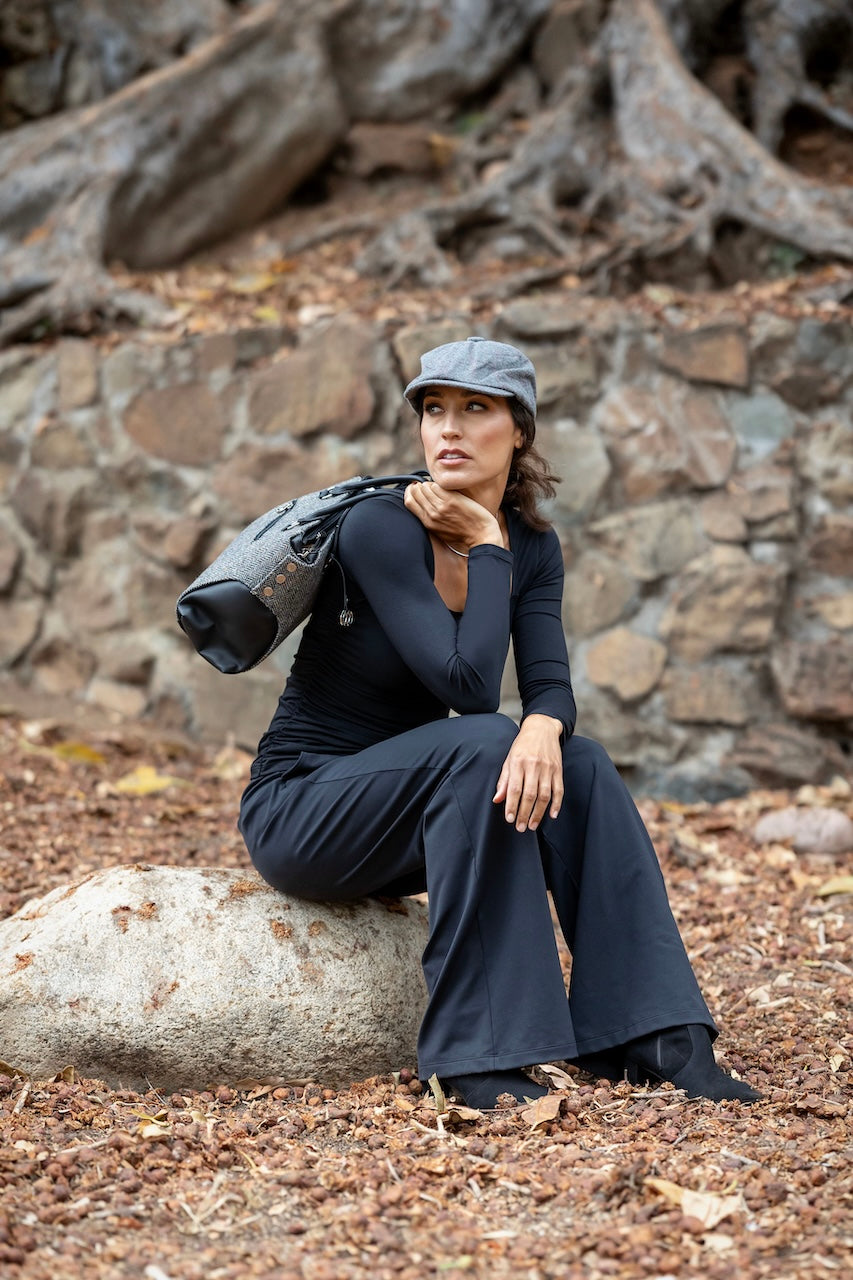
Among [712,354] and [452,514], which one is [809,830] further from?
[452,514]

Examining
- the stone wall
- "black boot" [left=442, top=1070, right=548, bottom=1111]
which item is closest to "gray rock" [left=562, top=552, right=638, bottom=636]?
the stone wall

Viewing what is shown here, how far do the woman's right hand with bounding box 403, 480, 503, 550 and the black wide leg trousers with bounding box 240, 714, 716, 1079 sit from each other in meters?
0.41

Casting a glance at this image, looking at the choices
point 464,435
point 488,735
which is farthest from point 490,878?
point 464,435

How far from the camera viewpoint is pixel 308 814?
8.75ft

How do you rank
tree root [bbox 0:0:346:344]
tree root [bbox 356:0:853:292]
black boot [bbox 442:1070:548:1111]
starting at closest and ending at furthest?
black boot [bbox 442:1070:548:1111] → tree root [bbox 356:0:853:292] → tree root [bbox 0:0:346:344]

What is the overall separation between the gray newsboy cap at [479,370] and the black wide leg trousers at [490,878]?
2.32 feet

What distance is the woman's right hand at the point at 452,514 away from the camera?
271 cm

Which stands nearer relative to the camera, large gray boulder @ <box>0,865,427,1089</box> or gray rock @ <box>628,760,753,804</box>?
large gray boulder @ <box>0,865,427,1089</box>

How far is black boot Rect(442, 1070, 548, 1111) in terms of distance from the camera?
242 cm

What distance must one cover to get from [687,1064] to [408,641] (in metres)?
0.98

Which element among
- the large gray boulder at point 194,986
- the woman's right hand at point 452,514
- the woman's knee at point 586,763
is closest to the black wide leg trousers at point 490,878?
the woman's knee at point 586,763

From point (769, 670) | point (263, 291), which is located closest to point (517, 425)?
point (769, 670)

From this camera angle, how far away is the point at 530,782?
2.44 m

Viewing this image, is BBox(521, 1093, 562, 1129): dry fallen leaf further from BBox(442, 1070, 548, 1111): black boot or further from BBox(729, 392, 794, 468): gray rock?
BBox(729, 392, 794, 468): gray rock
